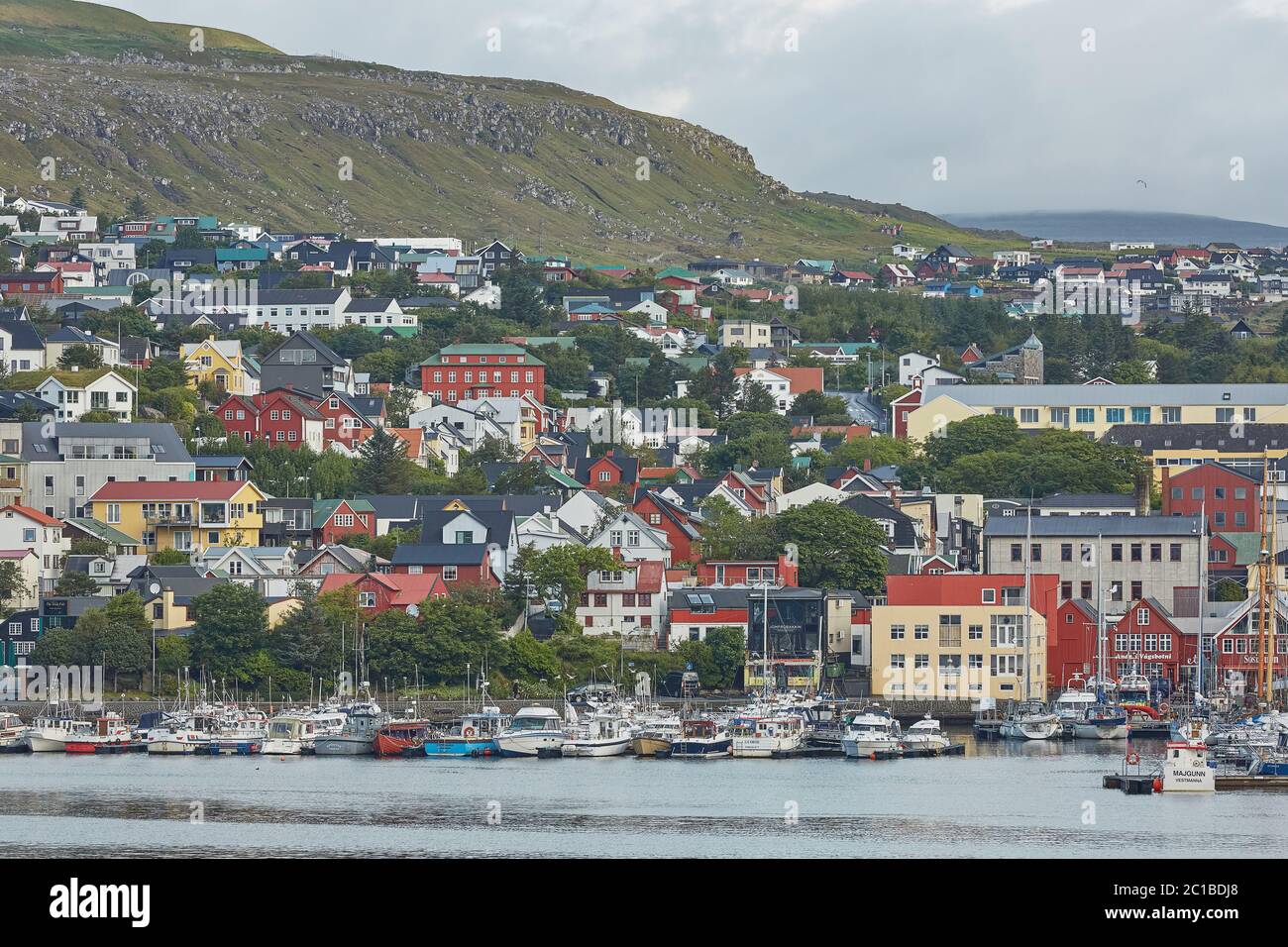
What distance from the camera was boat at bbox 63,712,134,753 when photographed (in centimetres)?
4562

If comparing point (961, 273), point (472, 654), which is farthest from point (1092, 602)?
point (961, 273)

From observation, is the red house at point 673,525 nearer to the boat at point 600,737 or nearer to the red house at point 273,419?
the red house at point 273,419

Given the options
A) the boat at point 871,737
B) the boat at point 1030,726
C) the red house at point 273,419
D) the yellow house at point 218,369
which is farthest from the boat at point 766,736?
the yellow house at point 218,369

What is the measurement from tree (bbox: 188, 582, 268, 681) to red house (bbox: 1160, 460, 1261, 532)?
1082 inches

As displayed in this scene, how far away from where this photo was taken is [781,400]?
90375 mm

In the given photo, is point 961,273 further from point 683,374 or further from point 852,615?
point 852,615

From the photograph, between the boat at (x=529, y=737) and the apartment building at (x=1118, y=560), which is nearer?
the boat at (x=529, y=737)

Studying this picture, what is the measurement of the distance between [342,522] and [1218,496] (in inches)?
948

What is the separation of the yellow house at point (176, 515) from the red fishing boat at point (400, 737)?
15.5 m

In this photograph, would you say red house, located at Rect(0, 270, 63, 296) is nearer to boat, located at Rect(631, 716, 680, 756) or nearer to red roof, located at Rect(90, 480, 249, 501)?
red roof, located at Rect(90, 480, 249, 501)

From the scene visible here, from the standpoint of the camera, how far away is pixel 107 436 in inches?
2520

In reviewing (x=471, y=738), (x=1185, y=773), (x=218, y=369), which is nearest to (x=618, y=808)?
(x=1185, y=773)

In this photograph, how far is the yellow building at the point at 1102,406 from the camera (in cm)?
8206
